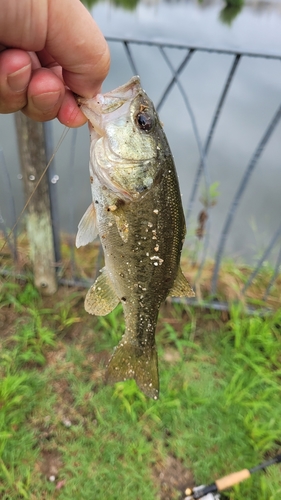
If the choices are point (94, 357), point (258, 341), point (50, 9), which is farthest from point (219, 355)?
point (50, 9)

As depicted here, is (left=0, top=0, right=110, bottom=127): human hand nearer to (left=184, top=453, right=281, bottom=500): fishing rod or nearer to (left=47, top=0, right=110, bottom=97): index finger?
(left=47, top=0, right=110, bottom=97): index finger

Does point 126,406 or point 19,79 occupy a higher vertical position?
point 19,79

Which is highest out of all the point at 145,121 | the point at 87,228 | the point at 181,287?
the point at 145,121

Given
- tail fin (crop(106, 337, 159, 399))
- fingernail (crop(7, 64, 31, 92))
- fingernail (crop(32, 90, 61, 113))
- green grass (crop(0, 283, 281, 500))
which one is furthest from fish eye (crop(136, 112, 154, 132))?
green grass (crop(0, 283, 281, 500))

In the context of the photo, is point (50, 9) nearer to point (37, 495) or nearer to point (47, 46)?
point (47, 46)

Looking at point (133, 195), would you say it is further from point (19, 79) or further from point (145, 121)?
point (19, 79)

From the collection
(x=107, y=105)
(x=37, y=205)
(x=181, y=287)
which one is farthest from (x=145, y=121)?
(x=37, y=205)
